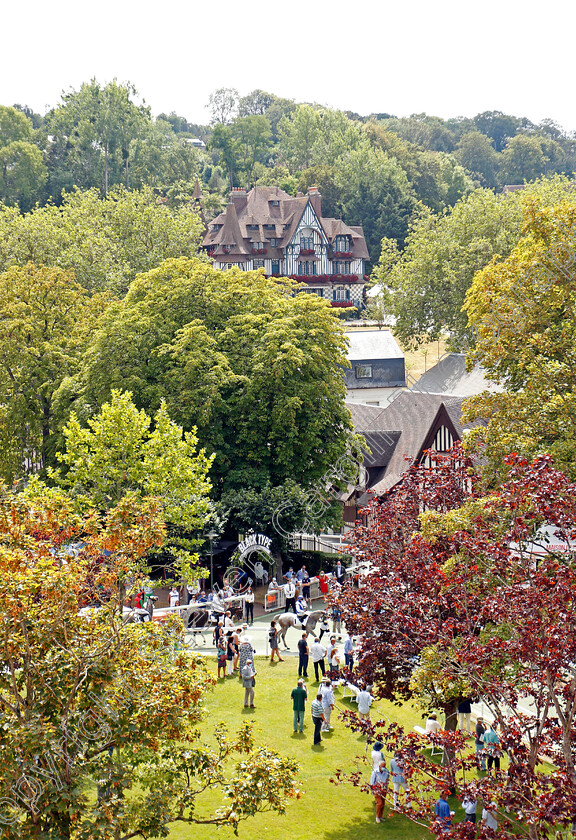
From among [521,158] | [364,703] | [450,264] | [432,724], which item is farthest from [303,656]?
[521,158]

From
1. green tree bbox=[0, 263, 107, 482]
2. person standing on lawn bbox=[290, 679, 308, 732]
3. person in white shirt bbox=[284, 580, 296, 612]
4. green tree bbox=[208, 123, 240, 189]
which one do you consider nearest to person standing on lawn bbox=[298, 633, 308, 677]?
person standing on lawn bbox=[290, 679, 308, 732]

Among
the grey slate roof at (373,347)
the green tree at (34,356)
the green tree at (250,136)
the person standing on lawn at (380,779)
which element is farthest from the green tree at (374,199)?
the person standing on lawn at (380,779)

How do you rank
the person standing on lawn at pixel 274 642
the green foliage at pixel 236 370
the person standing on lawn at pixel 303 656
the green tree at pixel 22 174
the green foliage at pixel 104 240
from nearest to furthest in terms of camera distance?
the person standing on lawn at pixel 303 656 → the person standing on lawn at pixel 274 642 → the green foliage at pixel 236 370 → the green foliage at pixel 104 240 → the green tree at pixel 22 174

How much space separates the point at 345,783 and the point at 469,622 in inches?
263

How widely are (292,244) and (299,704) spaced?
263ft

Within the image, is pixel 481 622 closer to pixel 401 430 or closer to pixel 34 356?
pixel 401 430

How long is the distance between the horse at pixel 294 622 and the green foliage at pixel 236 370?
803 cm

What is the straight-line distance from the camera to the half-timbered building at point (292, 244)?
97.1 meters

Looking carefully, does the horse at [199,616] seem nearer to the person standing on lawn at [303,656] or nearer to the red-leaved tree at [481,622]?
the person standing on lawn at [303,656]

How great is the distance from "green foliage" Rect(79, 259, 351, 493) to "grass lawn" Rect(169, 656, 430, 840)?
11548 millimetres

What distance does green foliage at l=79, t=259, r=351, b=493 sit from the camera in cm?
3600

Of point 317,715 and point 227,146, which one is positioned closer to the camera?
point 317,715

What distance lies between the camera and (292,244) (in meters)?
97.3

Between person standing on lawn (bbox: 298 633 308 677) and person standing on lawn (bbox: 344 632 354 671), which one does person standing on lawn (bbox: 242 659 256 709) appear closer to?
person standing on lawn (bbox: 298 633 308 677)
